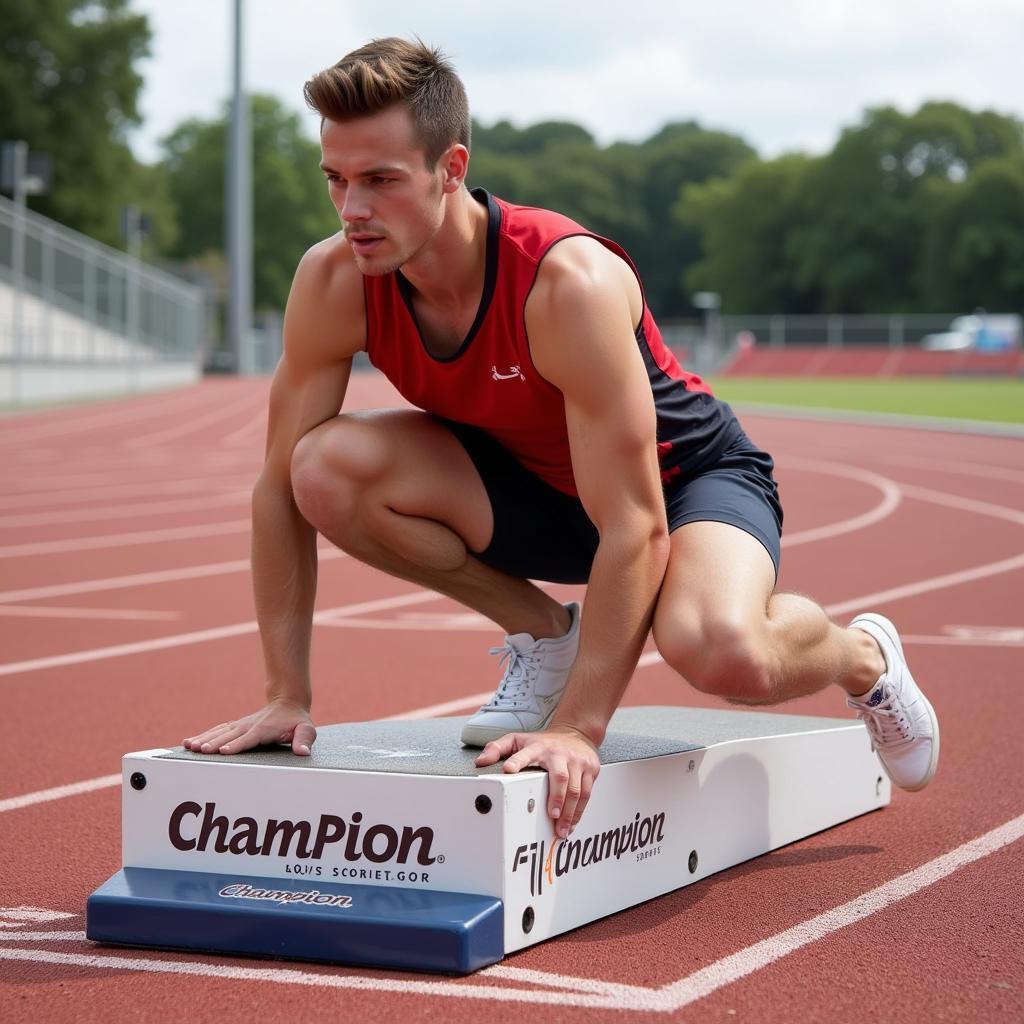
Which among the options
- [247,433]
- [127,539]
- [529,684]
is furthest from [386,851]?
[247,433]

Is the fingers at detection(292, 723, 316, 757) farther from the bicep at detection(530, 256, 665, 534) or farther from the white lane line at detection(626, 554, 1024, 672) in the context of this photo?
the white lane line at detection(626, 554, 1024, 672)

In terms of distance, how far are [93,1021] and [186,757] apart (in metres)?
0.62

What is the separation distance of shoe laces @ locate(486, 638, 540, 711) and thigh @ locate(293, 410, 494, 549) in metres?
0.27

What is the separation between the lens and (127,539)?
9.72 meters

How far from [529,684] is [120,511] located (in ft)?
26.3

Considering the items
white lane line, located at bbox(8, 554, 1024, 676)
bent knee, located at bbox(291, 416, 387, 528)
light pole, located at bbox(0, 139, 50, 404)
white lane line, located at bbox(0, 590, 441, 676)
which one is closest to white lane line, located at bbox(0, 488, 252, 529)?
white lane line, located at bbox(8, 554, 1024, 676)

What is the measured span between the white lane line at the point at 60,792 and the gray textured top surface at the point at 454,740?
2.70ft

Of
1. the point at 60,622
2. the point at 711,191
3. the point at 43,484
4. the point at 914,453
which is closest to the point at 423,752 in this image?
the point at 60,622

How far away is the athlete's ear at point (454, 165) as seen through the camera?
315 centimetres

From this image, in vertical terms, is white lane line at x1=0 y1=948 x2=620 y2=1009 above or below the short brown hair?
below

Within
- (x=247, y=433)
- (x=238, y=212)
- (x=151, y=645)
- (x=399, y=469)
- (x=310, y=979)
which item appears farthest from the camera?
(x=238, y=212)

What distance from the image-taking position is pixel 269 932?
110 inches

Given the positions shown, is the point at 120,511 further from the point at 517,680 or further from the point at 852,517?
the point at 517,680

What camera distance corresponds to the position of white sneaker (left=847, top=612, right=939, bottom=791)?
363 centimetres
